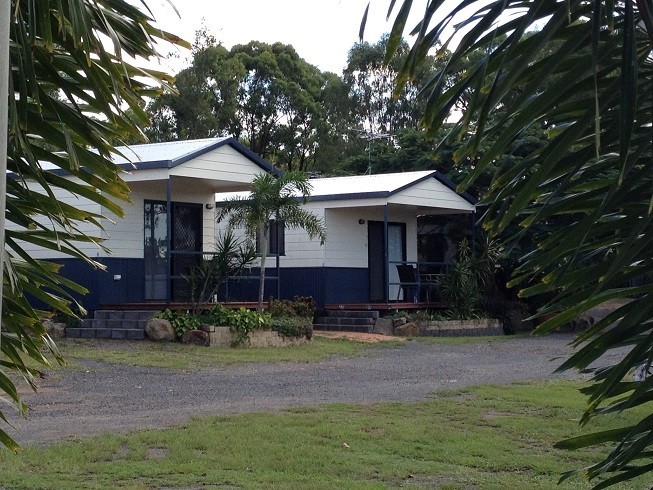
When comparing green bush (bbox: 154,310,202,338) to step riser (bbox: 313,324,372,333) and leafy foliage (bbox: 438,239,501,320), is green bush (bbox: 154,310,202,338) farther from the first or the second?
leafy foliage (bbox: 438,239,501,320)

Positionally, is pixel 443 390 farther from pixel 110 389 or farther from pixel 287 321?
pixel 287 321

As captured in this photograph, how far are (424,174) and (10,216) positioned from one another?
20882 mm

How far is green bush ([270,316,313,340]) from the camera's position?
1841 centimetres

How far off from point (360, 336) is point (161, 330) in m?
5.18

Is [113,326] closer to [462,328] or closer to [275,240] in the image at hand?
[275,240]

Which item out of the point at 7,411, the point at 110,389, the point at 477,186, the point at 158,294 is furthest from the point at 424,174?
the point at 7,411

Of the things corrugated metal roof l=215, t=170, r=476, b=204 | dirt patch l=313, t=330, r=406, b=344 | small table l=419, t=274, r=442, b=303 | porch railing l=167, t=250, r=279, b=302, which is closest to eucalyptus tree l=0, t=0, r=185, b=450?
porch railing l=167, t=250, r=279, b=302

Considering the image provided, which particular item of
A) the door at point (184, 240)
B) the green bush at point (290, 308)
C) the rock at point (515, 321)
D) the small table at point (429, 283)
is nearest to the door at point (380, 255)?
the small table at point (429, 283)

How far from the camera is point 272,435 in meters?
8.37

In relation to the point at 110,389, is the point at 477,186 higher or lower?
higher

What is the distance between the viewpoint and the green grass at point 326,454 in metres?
6.83

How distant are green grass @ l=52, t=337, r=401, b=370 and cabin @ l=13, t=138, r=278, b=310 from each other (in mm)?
2433

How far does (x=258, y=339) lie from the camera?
1797cm

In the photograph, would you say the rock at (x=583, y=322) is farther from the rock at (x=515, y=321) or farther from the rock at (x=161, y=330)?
the rock at (x=161, y=330)
